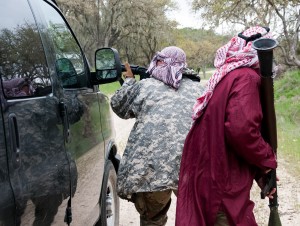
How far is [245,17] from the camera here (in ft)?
A: 65.7

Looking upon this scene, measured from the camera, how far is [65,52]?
3193 millimetres

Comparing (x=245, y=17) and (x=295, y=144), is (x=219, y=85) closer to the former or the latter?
(x=295, y=144)

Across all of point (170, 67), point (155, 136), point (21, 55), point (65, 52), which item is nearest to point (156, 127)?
point (155, 136)

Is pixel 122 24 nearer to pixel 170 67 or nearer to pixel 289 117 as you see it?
pixel 289 117

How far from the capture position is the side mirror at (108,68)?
3586 millimetres

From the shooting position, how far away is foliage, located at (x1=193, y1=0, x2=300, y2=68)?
1781cm

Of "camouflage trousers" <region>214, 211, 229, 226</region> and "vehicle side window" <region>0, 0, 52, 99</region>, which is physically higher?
"vehicle side window" <region>0, 0, 52, 99</region>

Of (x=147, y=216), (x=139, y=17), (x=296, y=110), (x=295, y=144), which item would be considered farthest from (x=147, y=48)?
(x=147, y=216)

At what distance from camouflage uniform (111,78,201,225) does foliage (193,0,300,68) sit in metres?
14.3

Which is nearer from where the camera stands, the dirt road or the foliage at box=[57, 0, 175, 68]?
the dirt road

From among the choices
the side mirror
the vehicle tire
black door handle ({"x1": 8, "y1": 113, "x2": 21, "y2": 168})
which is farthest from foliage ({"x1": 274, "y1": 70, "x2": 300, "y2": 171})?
black door handle ({"x1": 8, "y1": 113, "x2": 21, "y2": 168})

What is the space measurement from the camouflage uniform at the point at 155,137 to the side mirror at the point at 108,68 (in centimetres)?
15

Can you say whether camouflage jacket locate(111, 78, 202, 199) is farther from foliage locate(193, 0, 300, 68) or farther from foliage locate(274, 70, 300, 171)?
foliage locate(193, 0, 300, 68)

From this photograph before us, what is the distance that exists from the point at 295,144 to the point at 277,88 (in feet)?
34.6
